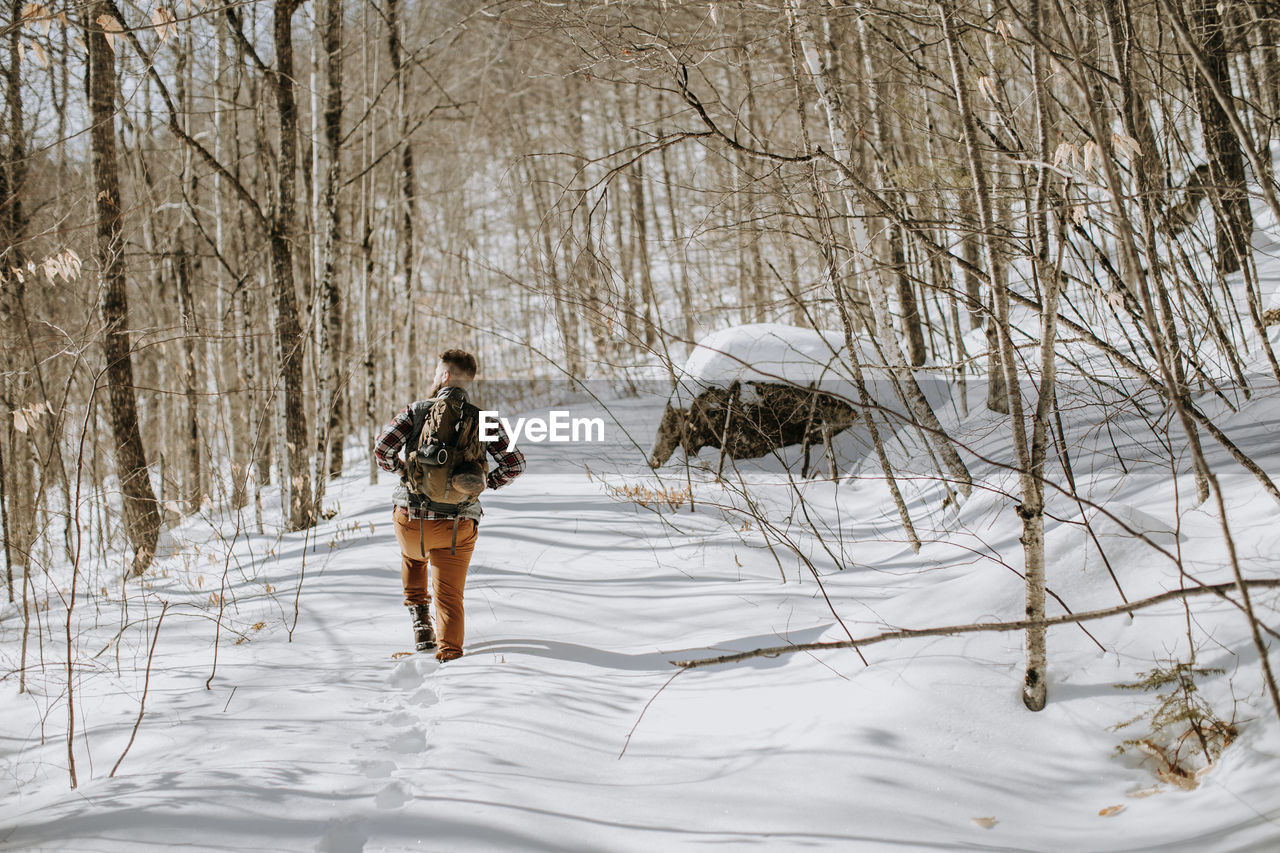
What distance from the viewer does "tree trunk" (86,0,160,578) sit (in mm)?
6180

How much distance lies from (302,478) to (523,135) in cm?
902

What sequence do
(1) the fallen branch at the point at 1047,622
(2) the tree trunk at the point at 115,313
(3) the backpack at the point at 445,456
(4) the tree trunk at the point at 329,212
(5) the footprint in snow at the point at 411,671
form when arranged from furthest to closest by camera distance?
(4) the tree trunk at the point at 329,212, (2) the tree trunk at the point at 115,313, (3) the backpack at the point at 445,456, (5) the footprint in snow at the point at 411,671, (1) the fallen branch at the point at 1047,622

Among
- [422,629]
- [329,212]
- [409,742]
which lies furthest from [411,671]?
[329,212]

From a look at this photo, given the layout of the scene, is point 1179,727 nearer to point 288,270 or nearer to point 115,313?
point 115,313

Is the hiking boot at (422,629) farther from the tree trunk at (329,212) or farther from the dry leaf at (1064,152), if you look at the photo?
the tree trunk at (329,212)

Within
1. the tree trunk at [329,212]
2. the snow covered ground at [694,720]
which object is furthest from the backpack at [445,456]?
the tree trunk at [329,212]

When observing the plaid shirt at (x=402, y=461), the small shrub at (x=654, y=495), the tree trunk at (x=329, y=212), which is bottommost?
the small shrub at (x=654, y=495)

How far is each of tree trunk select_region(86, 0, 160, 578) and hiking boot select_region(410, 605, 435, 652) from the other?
11.2ft

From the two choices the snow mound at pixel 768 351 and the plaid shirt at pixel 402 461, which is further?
the snow mound at pixel 768 351

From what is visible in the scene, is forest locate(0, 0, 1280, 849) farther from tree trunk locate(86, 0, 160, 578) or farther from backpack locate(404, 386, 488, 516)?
backpack locate(404, 386, 488, 516)

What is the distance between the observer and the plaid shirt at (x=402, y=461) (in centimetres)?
382

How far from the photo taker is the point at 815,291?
8156 millimetres

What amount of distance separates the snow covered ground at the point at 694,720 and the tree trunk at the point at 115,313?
235 cm

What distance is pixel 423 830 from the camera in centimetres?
224
